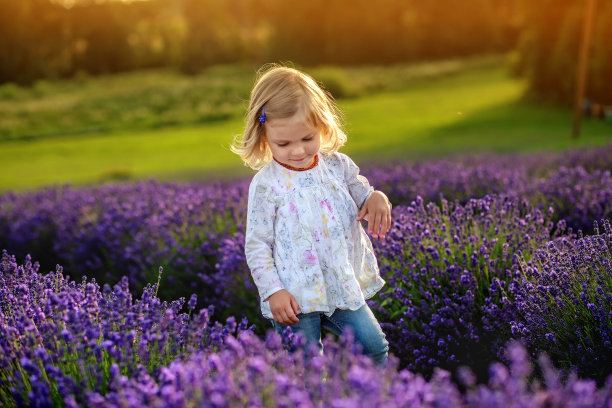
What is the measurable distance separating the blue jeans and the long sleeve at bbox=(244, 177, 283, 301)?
209mm

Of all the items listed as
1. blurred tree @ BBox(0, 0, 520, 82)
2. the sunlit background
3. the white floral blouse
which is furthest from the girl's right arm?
blurred tree @ BBox(0, 0, 520, 82)

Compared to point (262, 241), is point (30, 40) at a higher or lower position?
higher

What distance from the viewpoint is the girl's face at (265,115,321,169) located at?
2.47 m

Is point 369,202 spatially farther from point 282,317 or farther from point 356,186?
point 282,317

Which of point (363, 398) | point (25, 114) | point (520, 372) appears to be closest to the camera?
point (520, 372)

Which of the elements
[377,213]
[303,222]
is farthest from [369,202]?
[303,222]

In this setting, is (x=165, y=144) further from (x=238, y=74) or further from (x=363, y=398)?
(x=363, y=398)

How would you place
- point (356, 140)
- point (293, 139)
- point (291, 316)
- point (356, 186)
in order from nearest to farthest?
point (291, 316)
point (293, 139)
point (356, 186)
point (356, 140)

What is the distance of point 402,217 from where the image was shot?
377 centimetres

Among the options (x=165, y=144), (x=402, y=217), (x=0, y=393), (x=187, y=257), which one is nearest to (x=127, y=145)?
(x=165, y=144)

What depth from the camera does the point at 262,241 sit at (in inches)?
99.1

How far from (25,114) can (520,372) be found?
2183 cm

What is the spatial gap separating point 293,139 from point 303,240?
405mm

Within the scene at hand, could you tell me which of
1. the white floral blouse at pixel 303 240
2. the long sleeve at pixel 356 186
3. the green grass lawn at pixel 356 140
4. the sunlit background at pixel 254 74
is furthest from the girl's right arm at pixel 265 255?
the green grass lawn at pixel 356 140
